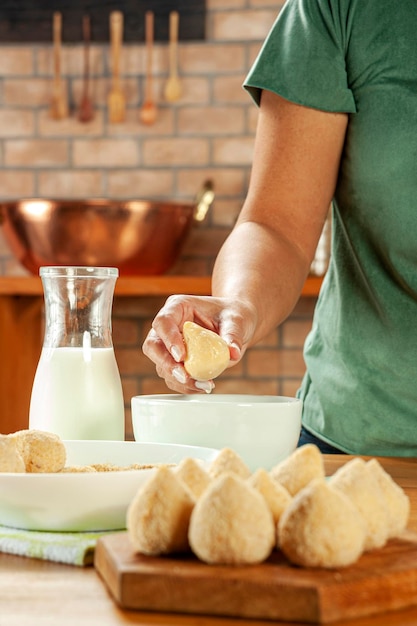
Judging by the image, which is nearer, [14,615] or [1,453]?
[14,615]

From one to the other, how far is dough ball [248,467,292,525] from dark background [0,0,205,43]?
2.48m

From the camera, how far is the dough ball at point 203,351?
3.00 ft

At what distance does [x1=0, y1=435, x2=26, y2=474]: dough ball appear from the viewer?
→ 0.68m

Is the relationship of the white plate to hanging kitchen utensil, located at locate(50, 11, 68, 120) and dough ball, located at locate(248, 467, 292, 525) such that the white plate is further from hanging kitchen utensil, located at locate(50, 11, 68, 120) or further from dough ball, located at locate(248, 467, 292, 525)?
hanging kitchen utensil, located at locate(50, 11, 68, 120)

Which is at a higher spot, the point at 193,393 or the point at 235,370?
the point at 193,393

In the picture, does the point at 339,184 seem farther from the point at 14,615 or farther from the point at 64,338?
the point at 14,615

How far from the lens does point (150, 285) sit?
255 centimetres

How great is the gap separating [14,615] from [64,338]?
0.51 meters

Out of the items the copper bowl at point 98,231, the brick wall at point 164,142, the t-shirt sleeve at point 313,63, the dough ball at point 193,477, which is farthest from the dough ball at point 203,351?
the brick wall at point 164,142

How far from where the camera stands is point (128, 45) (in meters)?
2.88

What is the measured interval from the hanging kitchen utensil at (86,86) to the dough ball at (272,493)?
246 cm

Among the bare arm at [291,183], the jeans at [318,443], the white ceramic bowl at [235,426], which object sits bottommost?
the jeans at [318,443]

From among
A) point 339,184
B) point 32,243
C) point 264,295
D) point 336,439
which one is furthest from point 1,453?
point 32,243

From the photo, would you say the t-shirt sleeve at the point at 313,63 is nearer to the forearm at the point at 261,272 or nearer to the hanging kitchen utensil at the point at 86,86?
the forearm at the point at 261,272
